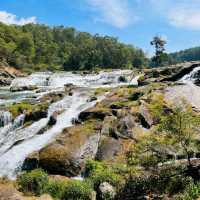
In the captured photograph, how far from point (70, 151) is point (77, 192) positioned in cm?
715

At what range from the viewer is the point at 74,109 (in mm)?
40219

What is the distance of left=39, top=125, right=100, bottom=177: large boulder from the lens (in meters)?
29.0

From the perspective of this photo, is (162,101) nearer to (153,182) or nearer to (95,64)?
(153,182)

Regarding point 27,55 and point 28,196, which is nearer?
point 28,196

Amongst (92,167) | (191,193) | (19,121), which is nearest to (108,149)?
(92,167)

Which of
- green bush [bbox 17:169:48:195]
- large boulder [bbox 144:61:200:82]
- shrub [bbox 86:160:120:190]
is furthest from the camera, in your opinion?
large boulder [bbox 144:61:200:82]

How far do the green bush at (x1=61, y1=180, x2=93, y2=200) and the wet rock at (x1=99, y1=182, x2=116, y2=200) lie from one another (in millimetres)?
720

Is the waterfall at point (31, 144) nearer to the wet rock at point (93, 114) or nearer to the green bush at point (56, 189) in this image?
the wet rock at point (93, 114)

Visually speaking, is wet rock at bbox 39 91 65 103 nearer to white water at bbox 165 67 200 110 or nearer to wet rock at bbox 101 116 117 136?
wet rock at bbox 101 116 117 136

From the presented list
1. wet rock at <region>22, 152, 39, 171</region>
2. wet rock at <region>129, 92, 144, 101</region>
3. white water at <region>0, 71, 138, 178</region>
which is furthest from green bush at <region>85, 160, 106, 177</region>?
wet rock at <region>129, 92, 144, 101</region>

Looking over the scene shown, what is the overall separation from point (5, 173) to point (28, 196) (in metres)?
7.98

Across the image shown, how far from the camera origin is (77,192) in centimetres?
2314

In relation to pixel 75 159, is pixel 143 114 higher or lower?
higher

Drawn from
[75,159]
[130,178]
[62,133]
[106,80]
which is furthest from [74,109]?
[106,80]
